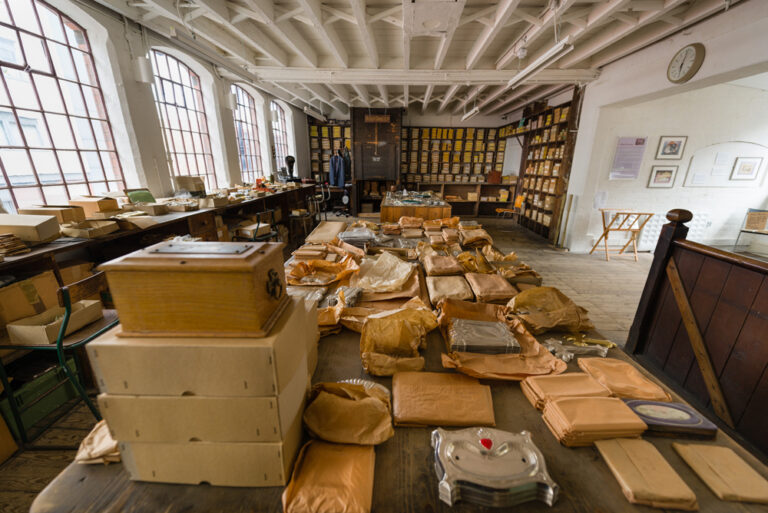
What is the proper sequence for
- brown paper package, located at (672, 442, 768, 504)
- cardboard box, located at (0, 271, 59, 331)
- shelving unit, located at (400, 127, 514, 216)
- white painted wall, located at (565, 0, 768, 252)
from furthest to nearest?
shelving unit, located at (400, 127, 514, 216) < white painted wall, located at (565, 0, 768, 252) < cardboard box, located at (0, 271, 59, 331) < brown paper package, located at (672, 442, 768, 504)

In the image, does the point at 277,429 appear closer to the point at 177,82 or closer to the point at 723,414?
the point at 723,414

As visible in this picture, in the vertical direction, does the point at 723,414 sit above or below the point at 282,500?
below

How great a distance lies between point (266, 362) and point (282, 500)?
1.35 ft

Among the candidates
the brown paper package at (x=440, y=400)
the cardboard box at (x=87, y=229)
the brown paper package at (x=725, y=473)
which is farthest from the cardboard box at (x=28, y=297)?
the brown paper package at (x=725, y=473)

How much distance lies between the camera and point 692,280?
2295 mm

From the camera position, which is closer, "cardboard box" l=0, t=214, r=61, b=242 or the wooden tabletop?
the wooden tabletop

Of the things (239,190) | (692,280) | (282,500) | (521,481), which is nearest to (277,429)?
(282,500)

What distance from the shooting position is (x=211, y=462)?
2.79 ft

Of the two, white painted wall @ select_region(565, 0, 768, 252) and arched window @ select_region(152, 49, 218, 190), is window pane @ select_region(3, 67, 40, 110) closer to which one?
arched window @ select_region(152, 49, 218, 190)

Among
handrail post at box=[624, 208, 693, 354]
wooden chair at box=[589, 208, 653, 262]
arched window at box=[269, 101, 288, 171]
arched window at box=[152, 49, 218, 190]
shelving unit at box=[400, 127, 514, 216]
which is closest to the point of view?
handrail post at box=[624, 208, 693, 354]

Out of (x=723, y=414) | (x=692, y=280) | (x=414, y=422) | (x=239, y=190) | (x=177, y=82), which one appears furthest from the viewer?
(x=239, y=190)

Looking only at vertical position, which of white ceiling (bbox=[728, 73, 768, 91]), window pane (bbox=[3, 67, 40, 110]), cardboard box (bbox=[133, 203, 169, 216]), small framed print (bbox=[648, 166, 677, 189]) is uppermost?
white ceiling (bbox=[728, 73, 768, 91])

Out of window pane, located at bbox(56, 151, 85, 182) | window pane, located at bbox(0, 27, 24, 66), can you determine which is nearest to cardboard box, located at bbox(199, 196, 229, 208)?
window pane, located at bbox(56, 151, 85, 182)

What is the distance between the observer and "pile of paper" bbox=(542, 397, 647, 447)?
0.98 meters
